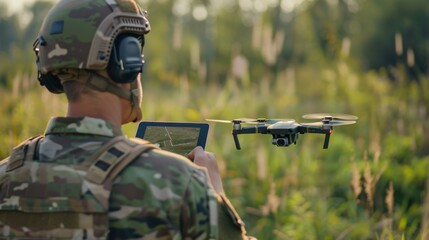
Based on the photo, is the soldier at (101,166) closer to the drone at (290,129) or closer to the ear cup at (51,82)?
the ear cup at (51,82)

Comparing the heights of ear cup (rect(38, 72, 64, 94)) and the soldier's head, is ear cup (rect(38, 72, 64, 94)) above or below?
below

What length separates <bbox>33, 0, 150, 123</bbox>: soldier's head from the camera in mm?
3016

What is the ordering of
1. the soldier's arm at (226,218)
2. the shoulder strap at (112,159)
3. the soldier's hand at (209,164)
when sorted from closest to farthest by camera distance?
1. the shoulder strap at (112,159)
2. the soldier's arm at (226,218)
3. the soldier's hand at (209,164)

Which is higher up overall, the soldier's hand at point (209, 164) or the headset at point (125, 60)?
the headset at point (125, 60)

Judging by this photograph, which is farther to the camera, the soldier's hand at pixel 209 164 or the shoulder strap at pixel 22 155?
the soldier's hand at pixel 209 164

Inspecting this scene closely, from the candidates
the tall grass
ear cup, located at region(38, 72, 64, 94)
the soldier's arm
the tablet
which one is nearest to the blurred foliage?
the tall grass

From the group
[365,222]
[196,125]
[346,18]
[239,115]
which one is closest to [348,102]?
[239,115]

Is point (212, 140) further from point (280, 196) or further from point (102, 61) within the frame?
point (102, 61)

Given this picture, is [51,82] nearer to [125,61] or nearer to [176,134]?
[125,61]

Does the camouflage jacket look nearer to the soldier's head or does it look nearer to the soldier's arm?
the soldier's arm

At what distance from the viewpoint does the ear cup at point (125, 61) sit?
9.82 ft

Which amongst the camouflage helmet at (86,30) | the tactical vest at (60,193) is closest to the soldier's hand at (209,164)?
the tactical vest at (60,193)

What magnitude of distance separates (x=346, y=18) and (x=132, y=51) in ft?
103

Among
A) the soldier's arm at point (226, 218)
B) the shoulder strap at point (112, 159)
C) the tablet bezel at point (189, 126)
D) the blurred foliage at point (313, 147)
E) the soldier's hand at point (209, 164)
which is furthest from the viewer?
the blurred foliage at point (313, 147)
